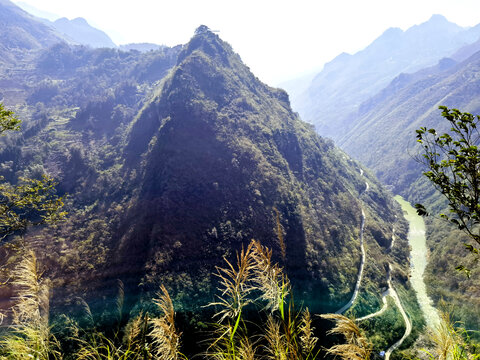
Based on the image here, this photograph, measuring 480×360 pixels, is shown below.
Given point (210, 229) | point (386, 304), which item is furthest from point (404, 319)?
point (210, 229)

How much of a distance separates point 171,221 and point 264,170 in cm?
2833

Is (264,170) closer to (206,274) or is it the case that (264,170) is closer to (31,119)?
(206,274)

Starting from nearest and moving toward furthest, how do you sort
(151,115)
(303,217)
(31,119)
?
(303,217) < (151,115) < (31,119)

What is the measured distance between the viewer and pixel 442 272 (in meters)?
66.1

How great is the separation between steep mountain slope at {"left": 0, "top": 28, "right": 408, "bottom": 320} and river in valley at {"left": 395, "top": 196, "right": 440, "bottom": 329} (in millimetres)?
3782

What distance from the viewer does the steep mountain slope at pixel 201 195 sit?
49469 mm

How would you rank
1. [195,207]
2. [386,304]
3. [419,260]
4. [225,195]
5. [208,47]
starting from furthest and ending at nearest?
[208,47] < [419,260] < [225,195] < [195,207] < [386,304]

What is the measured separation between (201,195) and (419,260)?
67.4 meters

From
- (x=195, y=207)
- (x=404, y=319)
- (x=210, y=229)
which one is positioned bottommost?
(x=404, y=319)

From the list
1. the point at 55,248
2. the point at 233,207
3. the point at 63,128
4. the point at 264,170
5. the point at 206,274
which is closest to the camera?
the point at 206,274

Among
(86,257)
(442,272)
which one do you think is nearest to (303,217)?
(442,272)

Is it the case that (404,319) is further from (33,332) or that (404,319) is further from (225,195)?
(33,332)

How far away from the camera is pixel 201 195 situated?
6128 centimetres

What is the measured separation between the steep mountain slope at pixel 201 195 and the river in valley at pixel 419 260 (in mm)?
3782
